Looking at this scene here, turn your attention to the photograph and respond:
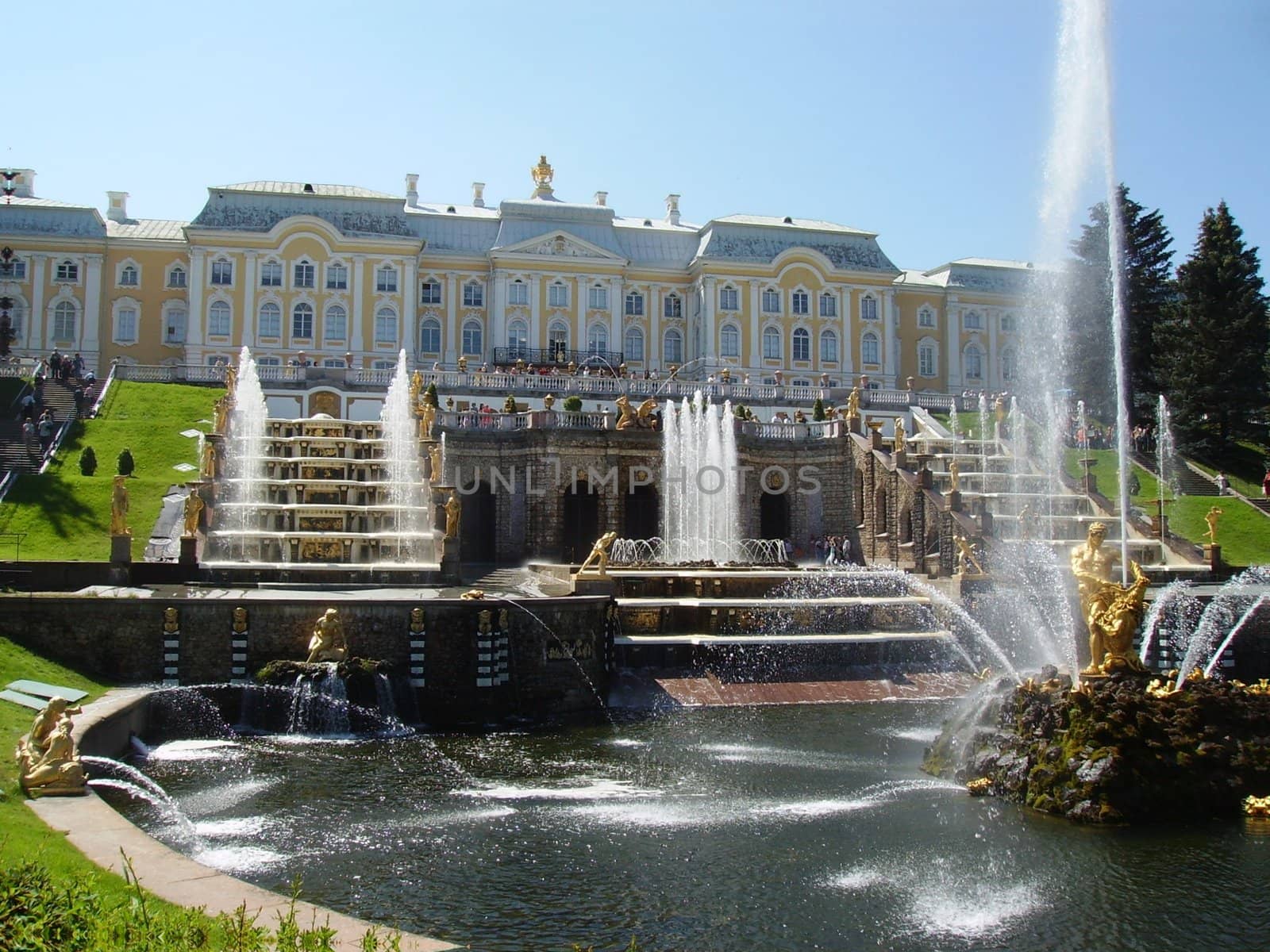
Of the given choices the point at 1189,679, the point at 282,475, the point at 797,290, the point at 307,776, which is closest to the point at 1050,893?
the point at 1189,679

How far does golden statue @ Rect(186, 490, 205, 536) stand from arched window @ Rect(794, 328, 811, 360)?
4416 centimetres

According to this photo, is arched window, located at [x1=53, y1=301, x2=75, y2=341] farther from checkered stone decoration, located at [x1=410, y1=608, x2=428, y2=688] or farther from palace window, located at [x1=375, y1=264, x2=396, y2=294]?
checkered stone decoration, located at [x1=410, y1=608, x2=428, y2=688]

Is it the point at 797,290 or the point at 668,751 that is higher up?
the point at 797,290

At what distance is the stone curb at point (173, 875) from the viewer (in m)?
8.84

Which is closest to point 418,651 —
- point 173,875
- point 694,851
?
point 694,851

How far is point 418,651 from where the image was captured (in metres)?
22.0

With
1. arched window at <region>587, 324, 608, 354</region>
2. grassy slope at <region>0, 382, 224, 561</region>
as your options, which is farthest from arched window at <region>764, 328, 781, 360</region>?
grassy slope at <region>0, 382, 224, 561</region>

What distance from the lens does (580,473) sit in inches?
1564

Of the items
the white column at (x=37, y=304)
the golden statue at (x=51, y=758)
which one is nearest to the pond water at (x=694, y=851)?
the golden statue at (x=51, y=758)

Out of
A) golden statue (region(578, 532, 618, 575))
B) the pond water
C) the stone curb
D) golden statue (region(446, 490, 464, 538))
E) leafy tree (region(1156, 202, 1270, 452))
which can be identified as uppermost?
leafy tree (region(1156, 202, 1270, 452))

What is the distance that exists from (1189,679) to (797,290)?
2083 inches

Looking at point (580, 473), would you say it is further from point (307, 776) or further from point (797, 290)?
point (797, 290)

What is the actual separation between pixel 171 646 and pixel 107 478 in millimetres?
17034

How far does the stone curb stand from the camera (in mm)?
8836
